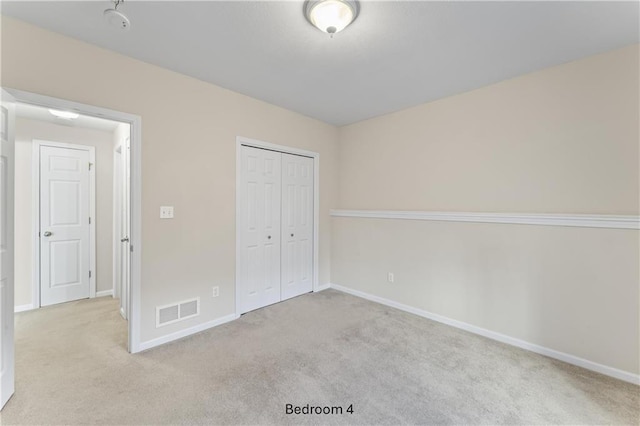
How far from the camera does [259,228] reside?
3.31 meters

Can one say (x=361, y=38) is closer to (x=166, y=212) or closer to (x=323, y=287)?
(x=166, y=212)

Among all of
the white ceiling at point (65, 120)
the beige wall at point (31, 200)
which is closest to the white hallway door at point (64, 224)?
the beige wall at point (31, 200)

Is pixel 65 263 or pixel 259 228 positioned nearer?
pixel 259 228

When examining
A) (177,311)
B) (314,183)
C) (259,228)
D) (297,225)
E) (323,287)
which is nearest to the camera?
(177,311)

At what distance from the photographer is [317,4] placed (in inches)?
62.7

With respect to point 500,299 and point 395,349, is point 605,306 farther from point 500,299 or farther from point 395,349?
point 395,349

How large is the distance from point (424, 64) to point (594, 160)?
159 centimetres

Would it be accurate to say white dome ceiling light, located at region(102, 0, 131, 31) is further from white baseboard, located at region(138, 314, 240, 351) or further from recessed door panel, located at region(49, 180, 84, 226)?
recessed door panel, located at region(49, 180, 84, 226)

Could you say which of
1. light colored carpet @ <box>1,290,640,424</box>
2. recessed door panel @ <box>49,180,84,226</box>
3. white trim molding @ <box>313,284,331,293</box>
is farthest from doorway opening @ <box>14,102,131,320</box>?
white trim molding @ <box>313,284,331,293</box>

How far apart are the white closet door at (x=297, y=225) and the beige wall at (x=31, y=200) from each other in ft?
8.52

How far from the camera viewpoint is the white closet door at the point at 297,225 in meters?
3.61

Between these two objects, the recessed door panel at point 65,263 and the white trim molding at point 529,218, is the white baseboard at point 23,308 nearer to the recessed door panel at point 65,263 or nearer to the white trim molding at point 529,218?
the recessed door panel at point 65,263

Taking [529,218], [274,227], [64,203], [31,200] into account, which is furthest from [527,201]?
[31,200]

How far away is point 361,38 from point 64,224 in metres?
4.28
